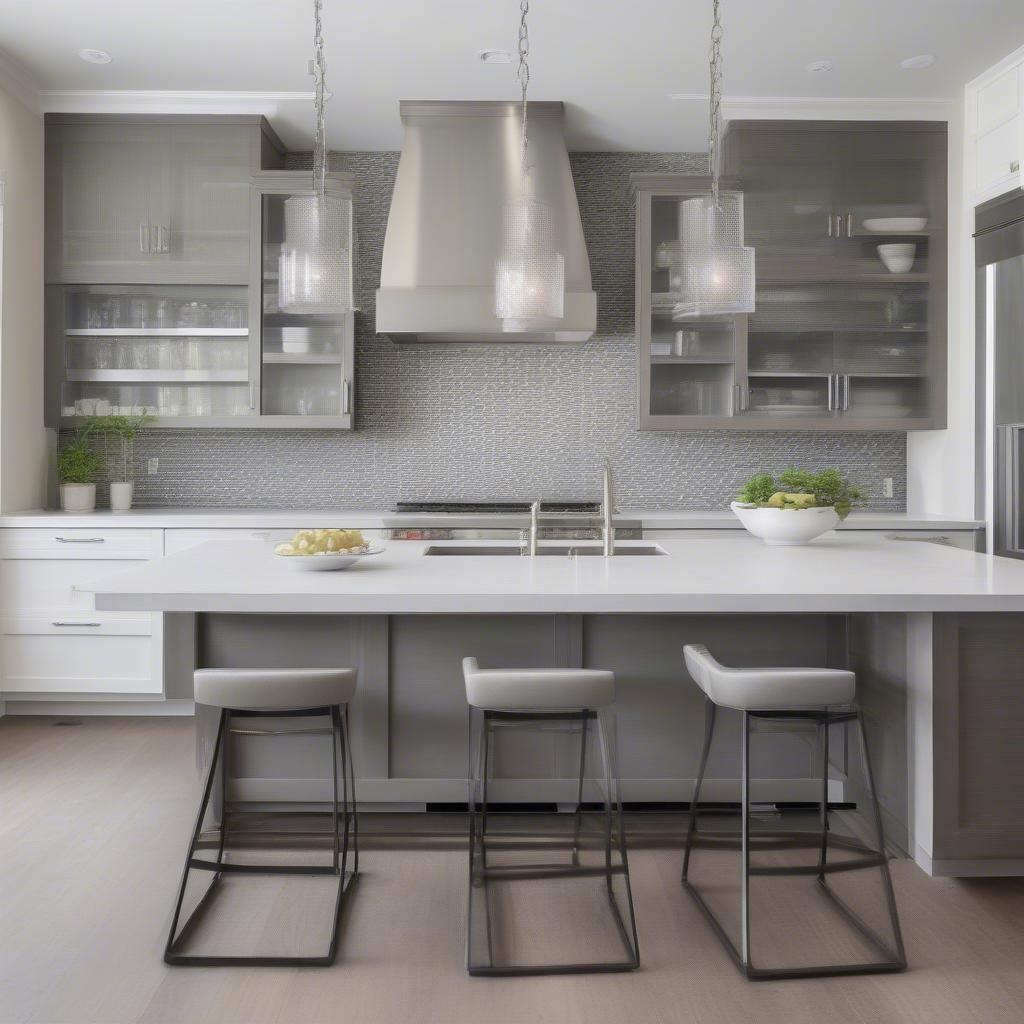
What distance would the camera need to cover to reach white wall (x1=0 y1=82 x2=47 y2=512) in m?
4.42

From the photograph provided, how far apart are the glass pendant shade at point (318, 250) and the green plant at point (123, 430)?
2.37m

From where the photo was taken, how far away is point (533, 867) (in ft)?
9.02

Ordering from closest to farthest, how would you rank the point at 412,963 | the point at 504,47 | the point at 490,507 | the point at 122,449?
the point at 412,963, the point at 504,47, the point at 490,507, the point at 122,449

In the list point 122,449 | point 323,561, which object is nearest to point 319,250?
point 323,561

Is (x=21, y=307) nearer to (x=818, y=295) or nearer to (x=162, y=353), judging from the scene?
(x=162, y=353)

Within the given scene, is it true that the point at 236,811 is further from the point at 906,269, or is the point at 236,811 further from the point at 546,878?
the point at 906,269

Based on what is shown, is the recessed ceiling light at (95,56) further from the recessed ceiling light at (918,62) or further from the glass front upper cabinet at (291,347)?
the recessed ceiling light at (918,62)

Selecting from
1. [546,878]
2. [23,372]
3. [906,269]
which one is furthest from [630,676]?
[23,372]

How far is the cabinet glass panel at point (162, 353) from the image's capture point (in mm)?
4859

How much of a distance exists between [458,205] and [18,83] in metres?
2.06

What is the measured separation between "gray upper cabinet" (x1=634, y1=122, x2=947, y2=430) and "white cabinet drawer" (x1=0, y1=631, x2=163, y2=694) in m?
2.67

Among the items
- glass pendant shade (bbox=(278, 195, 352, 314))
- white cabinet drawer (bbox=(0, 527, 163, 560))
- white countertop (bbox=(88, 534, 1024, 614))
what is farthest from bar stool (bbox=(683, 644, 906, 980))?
white cabinet drawer (bbox=(0, 527, 163, 560))

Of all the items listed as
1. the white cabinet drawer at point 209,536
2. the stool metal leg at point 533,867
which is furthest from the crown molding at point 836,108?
the stool metal leg at point 533,867

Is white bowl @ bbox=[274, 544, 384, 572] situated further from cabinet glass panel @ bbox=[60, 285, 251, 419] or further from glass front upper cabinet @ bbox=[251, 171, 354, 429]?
cabinet glass panel @ bbox=[60, 285, 251, 419]
